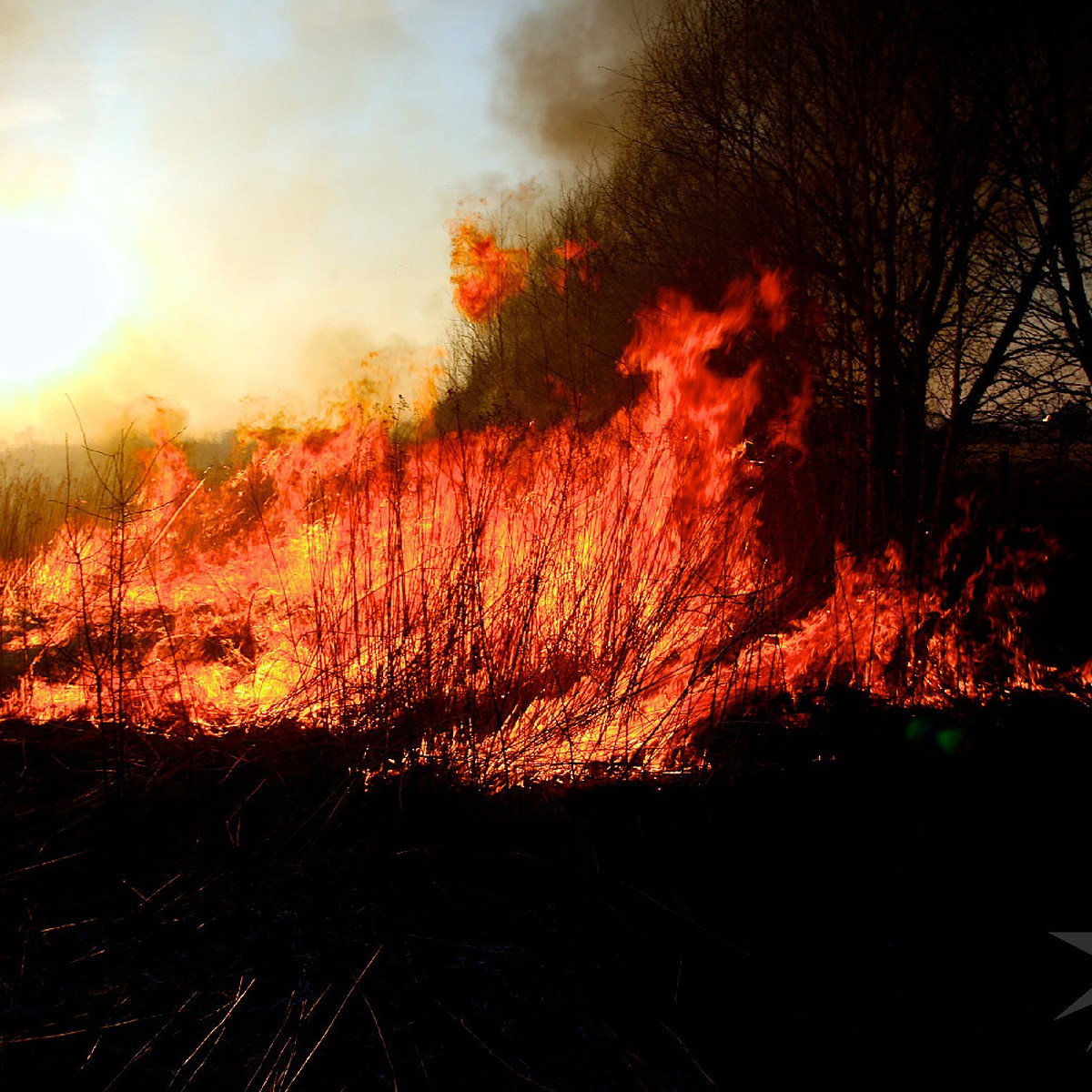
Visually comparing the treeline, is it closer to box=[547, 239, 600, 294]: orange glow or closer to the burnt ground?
box=[547, 239, 600, 294]: orange glow

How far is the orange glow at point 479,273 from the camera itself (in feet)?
21.7

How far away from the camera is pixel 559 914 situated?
8.88 ft

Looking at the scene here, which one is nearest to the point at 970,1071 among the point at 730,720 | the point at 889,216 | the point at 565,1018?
the point at 565,1018

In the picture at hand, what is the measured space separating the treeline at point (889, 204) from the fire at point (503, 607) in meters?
0.51

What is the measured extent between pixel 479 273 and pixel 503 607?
4097 millimetres

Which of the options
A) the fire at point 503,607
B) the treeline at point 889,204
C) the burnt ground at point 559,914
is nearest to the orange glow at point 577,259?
the treeline at point 889,204

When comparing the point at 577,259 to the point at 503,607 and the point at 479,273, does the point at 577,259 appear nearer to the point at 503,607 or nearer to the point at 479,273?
the point at 479,273

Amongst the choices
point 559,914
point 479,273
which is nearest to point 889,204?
point 479,273

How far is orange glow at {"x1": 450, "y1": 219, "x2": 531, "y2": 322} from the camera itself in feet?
21.7

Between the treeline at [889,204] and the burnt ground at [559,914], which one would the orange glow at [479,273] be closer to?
the treeline at [889,204]

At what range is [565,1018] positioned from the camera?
2217 millimetres

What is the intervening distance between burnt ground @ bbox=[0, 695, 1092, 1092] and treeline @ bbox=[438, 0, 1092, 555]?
1.98 m

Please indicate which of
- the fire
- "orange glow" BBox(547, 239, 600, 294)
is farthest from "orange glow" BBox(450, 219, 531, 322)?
the fire

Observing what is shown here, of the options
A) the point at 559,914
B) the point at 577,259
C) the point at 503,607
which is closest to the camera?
the point at 559,914
